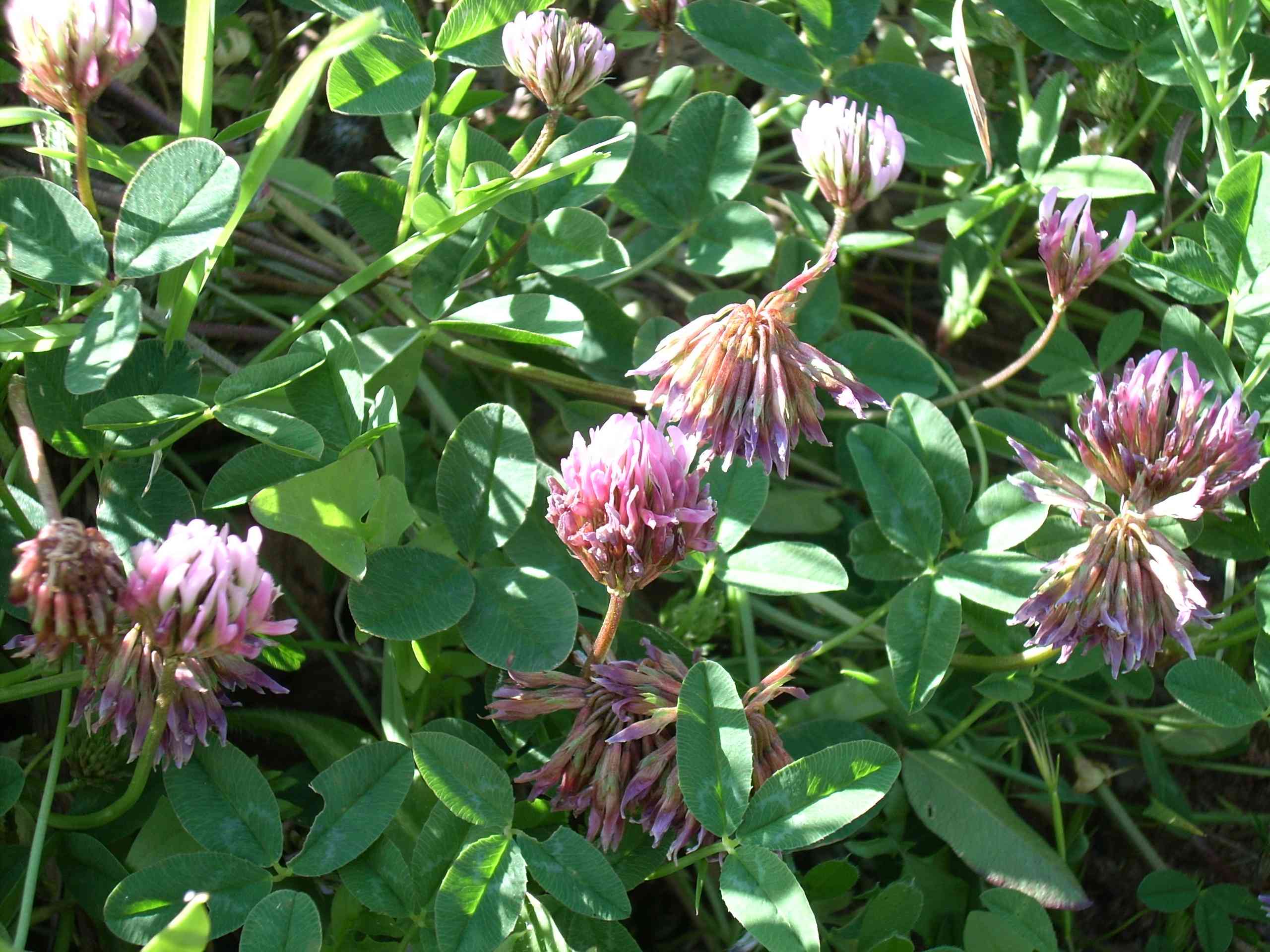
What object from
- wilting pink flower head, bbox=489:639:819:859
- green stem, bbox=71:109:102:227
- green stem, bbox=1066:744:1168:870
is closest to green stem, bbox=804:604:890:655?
wilting pink flower head, bbox=489:639:819:859

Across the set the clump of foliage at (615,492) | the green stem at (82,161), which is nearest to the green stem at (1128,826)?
the clump of foliage at (615,492)

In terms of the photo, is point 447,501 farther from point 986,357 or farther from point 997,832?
point 986,357

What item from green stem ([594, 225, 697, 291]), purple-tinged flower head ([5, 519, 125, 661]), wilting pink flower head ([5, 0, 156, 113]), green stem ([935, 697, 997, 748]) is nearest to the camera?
purple-tinged flower head ([5, 519, 125, 661])

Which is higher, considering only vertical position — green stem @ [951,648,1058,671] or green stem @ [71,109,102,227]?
green stem @ [71,109,102,227]

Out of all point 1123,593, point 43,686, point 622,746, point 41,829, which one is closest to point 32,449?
point 43,686

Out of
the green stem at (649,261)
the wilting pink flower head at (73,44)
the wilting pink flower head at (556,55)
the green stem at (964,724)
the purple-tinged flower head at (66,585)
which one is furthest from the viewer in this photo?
the green stem at (649,261)

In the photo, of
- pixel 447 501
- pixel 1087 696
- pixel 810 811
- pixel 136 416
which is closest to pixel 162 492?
pixel 136 416

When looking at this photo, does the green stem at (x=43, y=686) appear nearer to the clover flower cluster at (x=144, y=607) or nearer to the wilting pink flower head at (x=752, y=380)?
the clover flower cluster at (x=144, y=607)

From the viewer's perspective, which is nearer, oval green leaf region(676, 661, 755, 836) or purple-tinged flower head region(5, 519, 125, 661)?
purple-tinged flower head region(5, 519, 125, 661)

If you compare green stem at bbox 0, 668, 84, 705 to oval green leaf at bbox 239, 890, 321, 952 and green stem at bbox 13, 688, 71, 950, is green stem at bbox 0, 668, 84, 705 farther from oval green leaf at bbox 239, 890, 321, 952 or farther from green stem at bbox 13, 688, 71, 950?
oval green leaf at bbox 239, 890, 321, 952
